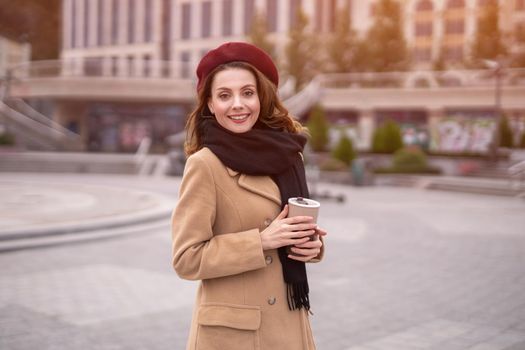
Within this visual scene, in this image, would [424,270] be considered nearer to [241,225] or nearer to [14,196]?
[241,225]

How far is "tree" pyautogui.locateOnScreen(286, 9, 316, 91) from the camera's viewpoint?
152ft

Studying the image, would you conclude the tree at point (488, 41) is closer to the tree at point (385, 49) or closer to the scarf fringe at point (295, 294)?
the tree at point (385, 49)

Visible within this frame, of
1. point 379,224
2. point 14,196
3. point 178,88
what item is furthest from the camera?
point 178,88

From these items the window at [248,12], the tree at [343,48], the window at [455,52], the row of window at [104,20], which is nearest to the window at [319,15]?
the window at [248,12]

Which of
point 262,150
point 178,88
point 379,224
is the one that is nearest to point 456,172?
point 379,224

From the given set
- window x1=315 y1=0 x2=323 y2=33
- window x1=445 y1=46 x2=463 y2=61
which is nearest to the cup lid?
window x1=445 y1=46 x2=463 y2=61

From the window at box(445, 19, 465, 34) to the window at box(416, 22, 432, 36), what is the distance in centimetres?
161

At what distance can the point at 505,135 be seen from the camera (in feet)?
98.7

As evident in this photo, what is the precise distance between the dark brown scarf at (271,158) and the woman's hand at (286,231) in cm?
15

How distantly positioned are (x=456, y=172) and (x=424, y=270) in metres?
20.2

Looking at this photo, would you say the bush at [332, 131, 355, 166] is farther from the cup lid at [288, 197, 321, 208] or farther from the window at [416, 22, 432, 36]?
the window at [416, 22, 432, 36]

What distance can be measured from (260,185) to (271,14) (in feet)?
194

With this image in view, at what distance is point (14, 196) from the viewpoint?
52.2 ft

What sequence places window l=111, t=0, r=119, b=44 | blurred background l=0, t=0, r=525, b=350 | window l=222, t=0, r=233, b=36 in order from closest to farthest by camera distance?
1. blurred background l=0, t=0, r=525, b=350
2. window l=222, t=0, r=233, b=36
3. window l=111, t=0, r=119, b=44
